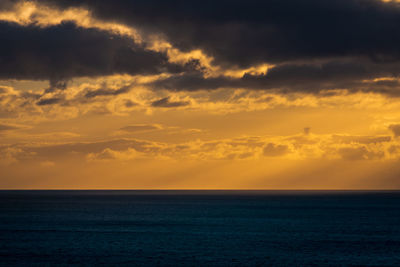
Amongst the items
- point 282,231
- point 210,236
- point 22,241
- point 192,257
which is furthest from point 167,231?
point 192,257

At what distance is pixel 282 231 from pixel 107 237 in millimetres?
35779

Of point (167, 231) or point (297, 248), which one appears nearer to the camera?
point (297, 248)

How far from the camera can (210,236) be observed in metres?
104

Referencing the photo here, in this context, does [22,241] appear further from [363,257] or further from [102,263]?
[363,257]

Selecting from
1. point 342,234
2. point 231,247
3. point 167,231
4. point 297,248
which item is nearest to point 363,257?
point 297,248

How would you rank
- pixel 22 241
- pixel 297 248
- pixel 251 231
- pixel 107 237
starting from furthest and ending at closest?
pixel 251 231 < pixel 107 237 < pixel 22 241 < pixel 297 248

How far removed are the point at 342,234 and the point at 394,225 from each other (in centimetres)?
2835

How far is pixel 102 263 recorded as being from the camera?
7062 centimetres

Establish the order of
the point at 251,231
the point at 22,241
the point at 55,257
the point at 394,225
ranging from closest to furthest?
1. the point at 55,257
2. the point at 22,241
3. the point at 251,231
4. the point at 394,225

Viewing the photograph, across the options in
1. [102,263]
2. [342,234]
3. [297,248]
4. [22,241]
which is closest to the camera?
[102,263]

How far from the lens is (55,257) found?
7562 centimetres

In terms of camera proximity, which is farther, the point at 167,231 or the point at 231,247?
the point at 167,231

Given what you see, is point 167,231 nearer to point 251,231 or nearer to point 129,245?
point 251,231

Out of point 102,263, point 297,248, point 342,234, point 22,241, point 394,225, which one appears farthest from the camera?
point 394,225
